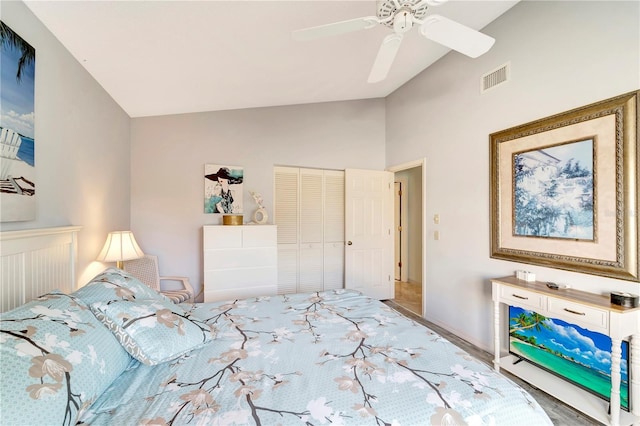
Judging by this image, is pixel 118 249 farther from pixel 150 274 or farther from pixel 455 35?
pixel 455 35

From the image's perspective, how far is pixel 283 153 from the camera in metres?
3.63

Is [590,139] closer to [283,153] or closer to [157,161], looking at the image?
[283,153]

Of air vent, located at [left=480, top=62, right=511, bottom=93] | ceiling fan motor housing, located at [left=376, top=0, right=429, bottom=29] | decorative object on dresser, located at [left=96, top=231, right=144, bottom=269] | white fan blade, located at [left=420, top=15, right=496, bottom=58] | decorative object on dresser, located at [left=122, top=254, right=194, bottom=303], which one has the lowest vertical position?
decorative object on dresser, located at [left=122, top=254, right=194, bottom=303]

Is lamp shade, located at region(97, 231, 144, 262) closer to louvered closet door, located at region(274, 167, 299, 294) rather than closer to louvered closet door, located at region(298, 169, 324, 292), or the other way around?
louvered closet door, located at region(274, 167, 299, 294)

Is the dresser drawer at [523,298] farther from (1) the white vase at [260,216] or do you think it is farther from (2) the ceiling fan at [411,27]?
(1) the white vase at [260,216]

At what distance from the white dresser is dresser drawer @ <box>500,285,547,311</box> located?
231cm

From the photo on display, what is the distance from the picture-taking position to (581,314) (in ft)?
5.40

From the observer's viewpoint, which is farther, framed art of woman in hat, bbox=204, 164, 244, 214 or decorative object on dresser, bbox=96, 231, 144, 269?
framed art of woman in hat, bbox=204, 164, 244, 214

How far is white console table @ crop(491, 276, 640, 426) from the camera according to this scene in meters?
1.52

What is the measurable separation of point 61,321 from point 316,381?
1.00 metres

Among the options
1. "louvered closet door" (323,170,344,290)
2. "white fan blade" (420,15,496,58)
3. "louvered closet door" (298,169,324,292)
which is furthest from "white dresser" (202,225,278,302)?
"white fan blade" (420,15,496,58)

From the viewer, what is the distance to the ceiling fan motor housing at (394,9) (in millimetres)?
1347

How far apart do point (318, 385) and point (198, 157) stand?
3.02 metres

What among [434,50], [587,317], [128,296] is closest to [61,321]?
[128,296]
